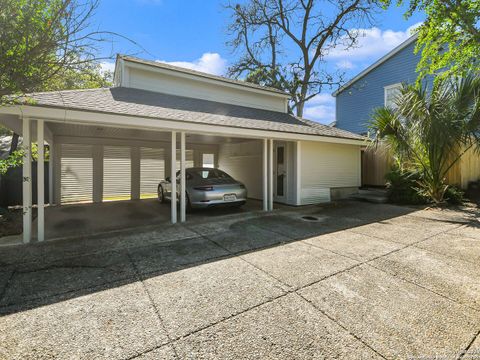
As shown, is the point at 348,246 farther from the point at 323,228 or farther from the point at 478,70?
the point at 478,70

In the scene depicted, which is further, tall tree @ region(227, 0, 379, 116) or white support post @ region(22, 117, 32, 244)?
tall tree @ region(227, 0, 379, 116)

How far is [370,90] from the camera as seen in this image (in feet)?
49.3

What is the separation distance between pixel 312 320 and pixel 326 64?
64.4ft

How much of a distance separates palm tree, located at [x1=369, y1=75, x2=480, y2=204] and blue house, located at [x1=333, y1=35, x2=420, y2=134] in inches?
175

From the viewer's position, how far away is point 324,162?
31.0ft

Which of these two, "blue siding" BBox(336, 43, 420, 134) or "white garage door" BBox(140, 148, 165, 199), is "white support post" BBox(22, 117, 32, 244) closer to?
"white garage door" BBox(140, 148, 165, 199)

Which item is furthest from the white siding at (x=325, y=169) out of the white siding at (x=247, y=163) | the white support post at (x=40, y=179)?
the white support post at (x=40, y=179)

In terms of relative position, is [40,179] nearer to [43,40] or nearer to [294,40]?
[43,40]

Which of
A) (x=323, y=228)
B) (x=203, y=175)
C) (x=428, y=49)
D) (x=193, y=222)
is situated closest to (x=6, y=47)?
(x=193, y=222)

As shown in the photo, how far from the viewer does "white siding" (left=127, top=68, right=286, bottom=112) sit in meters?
9.40

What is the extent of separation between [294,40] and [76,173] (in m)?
17.4

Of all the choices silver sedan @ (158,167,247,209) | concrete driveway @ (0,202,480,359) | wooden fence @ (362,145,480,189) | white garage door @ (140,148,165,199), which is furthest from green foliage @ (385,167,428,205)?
white garage door @ (140,148,165,199)

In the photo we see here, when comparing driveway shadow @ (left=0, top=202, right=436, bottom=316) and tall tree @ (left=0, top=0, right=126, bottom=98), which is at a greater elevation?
tall tree @ (left=0, top=0, right=126, bottom=98)

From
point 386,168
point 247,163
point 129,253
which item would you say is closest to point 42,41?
point 129,253
